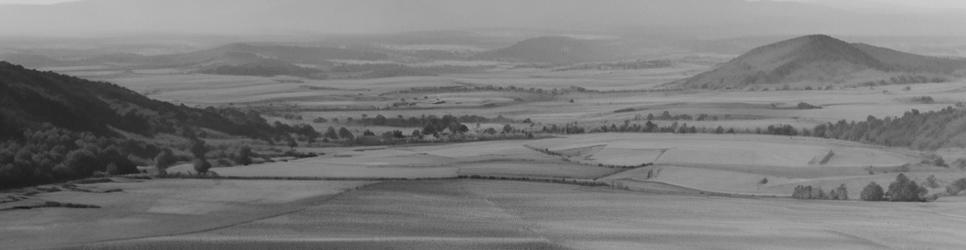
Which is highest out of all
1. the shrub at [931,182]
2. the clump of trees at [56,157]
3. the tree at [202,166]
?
the shrub at [931,182]

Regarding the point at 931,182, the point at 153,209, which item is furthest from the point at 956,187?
the point at 153,209

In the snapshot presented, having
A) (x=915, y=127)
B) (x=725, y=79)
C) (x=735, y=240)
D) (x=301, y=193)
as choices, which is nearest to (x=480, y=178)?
(x=301, y=193)

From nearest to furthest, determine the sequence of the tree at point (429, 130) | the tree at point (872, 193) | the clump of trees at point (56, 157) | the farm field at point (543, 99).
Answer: the clump of trees at point (56, 157), the tree at point (872, 193), the tree at point (429, 130), the farm field at point (543, 99)

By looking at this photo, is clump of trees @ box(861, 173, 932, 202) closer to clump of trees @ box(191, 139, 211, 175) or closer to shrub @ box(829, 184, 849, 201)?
shrub @ box(829, 184, 849, 201)

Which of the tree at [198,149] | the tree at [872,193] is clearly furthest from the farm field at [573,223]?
the tree at [198,149]

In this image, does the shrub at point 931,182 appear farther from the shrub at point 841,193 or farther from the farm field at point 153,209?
the farm field at point 153,209

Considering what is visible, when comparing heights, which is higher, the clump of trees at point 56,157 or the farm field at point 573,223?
the farm field at point 573,223

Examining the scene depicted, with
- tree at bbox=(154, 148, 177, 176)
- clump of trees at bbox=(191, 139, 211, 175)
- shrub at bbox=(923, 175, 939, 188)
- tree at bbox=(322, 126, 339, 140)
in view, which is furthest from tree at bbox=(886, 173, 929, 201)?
tree at bbox=(322, 126, 339, 140)
